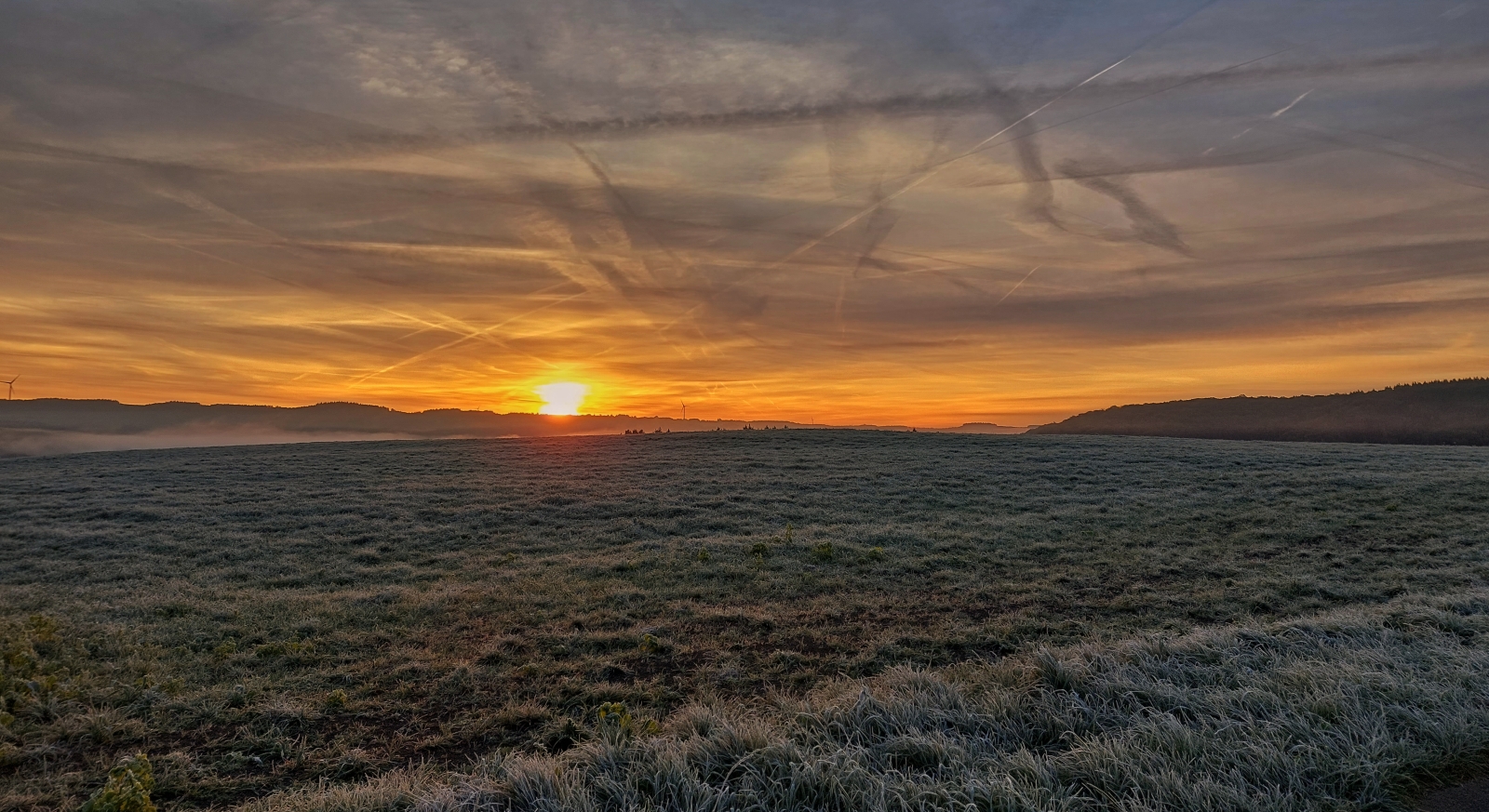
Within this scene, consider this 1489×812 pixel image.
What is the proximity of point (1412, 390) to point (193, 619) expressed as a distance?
12331cm

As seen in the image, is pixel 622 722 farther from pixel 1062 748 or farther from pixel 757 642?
pixel 757 642

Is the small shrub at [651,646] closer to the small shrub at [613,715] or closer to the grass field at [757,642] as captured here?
the grass field at [757,642]

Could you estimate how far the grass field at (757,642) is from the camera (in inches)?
178

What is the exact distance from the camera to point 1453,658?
6070mm

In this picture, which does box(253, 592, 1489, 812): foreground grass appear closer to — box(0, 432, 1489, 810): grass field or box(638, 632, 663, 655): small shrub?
box(0, 432, 1489, 810): grass field

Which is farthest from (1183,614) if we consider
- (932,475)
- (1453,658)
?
(932,475)

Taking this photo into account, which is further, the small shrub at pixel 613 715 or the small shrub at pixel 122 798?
the small shrub at pixel 613 715

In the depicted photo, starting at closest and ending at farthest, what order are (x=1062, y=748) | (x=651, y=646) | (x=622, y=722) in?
(x=1062, y=748) → (x=622, y=722) → (x=651, y=646)

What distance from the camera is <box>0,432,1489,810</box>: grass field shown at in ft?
14.8

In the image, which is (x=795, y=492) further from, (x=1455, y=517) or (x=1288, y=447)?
(x=1288, y=447)

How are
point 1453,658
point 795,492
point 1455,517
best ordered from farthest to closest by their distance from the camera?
point 795,492
point 1455,517
point 1453,658

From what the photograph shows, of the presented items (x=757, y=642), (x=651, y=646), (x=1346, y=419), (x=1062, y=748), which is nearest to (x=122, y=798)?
(x=651, y=646)

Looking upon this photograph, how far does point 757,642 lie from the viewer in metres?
10.6

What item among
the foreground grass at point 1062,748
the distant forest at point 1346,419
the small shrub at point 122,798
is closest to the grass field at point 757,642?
the foreground grass at point 1062,748
